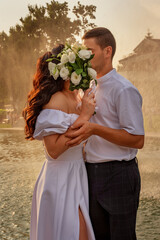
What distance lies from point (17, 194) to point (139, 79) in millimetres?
18706

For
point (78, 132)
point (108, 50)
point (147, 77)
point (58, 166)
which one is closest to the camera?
point (78, 132)

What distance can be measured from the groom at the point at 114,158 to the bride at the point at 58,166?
11cm

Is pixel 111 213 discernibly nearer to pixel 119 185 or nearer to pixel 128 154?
pixel 119 185

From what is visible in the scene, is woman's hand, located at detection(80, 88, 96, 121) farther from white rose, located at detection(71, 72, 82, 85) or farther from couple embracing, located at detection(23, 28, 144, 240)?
white rose, located at detection(71, 72, 82, 85)

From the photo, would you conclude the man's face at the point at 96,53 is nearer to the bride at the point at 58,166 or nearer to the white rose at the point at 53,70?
the bride at the point at 58,166

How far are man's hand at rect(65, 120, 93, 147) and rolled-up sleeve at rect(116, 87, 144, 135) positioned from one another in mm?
304

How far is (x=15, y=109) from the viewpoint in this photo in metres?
36.9

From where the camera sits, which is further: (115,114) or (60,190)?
(115,114)

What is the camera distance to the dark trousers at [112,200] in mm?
2697

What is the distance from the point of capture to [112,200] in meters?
2.72

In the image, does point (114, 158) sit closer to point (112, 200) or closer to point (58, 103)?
point (112, 200)

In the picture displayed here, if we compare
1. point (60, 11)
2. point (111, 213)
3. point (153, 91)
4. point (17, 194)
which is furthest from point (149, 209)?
point (60, 11)

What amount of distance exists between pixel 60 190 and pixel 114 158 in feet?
1.71

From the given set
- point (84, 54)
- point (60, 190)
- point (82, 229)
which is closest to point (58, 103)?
point (84, 54)
